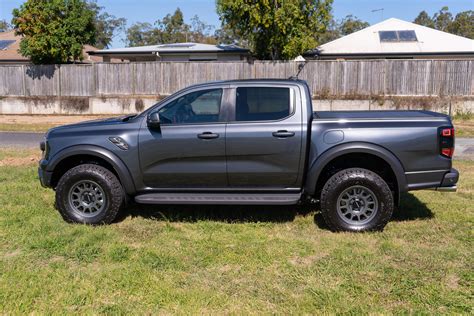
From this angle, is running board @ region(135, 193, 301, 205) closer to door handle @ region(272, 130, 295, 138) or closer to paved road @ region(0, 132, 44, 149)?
door handle @ region(272, 130, 295, 138)

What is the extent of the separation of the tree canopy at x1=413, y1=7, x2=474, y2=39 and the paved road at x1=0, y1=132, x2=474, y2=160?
51578 mm

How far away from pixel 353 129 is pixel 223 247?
2.00 meters

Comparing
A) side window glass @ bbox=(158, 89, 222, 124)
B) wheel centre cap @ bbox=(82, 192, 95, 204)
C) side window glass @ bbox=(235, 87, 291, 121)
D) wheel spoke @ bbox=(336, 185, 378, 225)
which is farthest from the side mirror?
wheel spoke @ bbox=(336, 185, 378, 225)

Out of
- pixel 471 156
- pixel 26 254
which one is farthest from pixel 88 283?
pixel 471 156

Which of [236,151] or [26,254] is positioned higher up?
[236,151]

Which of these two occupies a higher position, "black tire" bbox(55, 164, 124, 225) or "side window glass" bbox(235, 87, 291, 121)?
"side window glass" bbox(235, 87, 291, 121)

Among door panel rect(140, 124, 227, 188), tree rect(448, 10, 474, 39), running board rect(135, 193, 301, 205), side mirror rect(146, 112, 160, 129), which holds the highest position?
tree rect(448, 10, 474, 39)

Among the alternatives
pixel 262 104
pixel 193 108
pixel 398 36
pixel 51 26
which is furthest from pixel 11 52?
pixel 262 104

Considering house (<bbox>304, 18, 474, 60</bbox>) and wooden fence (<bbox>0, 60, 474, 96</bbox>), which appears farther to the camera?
house (<bbox>304, 18, 474, 60</bbox>)

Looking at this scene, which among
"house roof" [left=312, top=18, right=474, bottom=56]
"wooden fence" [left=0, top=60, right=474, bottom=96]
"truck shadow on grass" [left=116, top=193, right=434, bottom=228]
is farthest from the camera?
"house roof" [left=312, top=18, right=474, bottom=56]

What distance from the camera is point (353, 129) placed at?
5184 mm

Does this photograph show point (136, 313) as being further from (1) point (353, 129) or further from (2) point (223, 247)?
(1) point (353, 129)

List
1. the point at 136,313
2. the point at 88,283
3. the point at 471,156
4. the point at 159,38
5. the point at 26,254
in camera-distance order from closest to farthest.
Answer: the point at 136,313, the point at 88,283, the point at 26,254, the point at 471,156, the point at 159,38

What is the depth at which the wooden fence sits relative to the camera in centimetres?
1923
